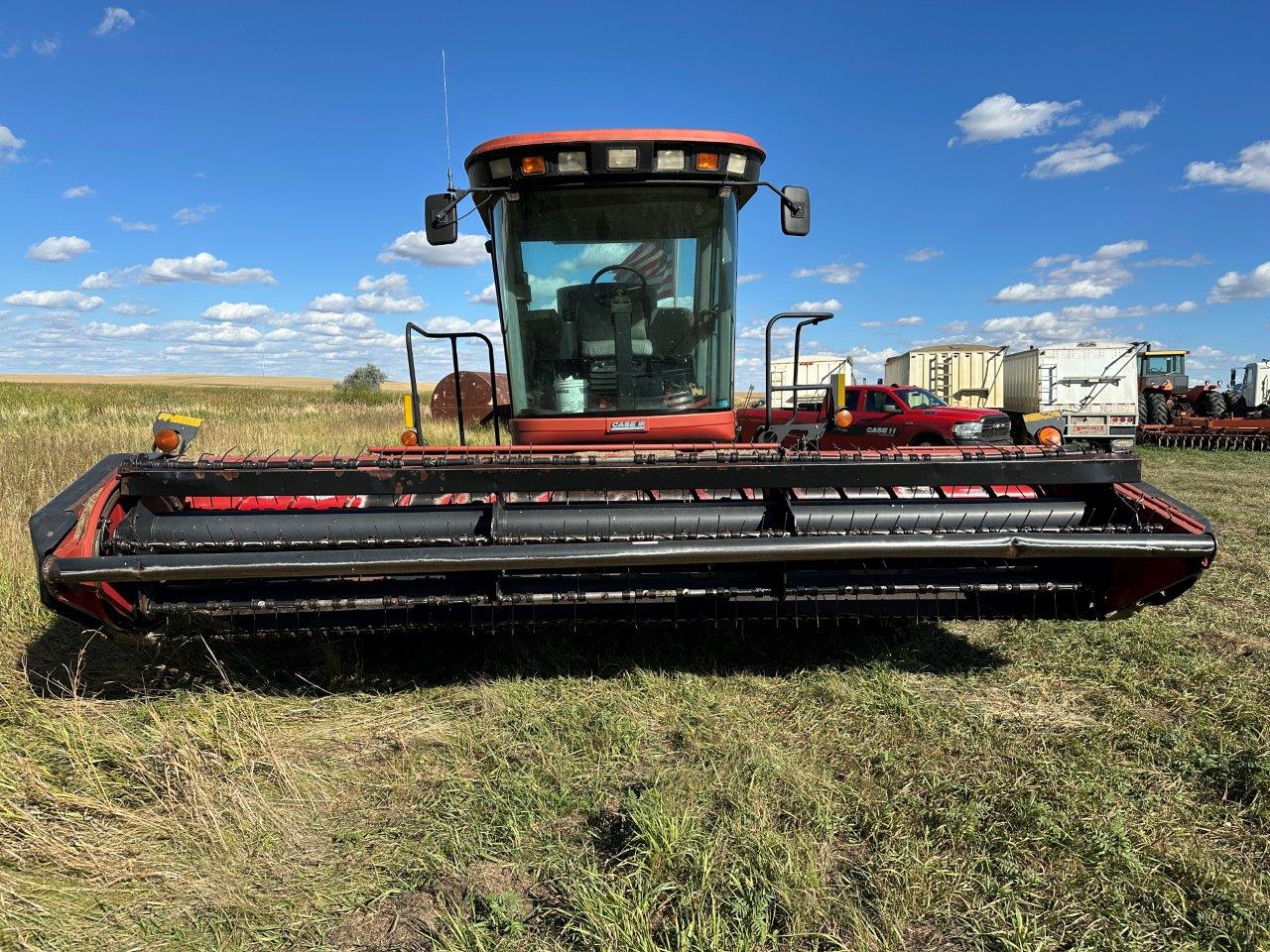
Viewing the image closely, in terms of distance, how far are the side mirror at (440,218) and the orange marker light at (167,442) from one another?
159 centimetres

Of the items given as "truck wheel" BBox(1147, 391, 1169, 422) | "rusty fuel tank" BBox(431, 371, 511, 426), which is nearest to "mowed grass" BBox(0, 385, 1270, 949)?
"rusty fuel tank" BBox(431, 371, 511, 426)

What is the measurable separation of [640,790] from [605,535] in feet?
3.25

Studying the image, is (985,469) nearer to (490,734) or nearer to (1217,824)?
(1217,824)

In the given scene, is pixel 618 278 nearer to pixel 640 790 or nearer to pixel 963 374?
pixel 640 790

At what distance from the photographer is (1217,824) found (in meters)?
2.36

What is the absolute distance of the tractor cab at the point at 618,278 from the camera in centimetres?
399

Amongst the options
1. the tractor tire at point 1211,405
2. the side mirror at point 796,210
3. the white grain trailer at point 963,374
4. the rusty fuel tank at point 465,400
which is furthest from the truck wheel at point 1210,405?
the side mirror at point 796,210

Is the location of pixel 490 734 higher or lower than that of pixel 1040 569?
lower

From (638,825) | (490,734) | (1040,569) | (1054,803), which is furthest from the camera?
(1040,569)

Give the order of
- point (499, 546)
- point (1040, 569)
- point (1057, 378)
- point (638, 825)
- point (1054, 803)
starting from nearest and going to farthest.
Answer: point (638, 825) → point (1054, 803) → point (499, 546) → point (1040, 569) → point (1057, 378)

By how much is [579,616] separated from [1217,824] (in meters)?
2.22

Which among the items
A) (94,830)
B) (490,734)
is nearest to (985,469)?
(490,734)

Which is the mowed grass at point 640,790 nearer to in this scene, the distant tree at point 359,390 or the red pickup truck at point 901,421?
the red pickup truck at point 901,421

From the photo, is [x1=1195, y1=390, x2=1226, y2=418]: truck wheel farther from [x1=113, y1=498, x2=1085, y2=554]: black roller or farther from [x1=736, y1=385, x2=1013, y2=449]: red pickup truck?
[x1=113, y1=498, x2=1085, y2=554]: black roller
